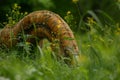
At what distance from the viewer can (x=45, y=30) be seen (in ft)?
18.9

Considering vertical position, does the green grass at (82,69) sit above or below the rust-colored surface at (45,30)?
below

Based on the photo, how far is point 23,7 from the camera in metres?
11.0

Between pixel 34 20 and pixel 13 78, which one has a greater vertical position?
pixel 34 20

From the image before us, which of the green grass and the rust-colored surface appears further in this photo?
the rust-colored surface

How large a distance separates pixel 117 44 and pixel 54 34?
65.6 inches

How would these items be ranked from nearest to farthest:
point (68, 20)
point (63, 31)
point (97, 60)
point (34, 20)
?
point (97, 60) < point (63, 31) < point (34, 20) < point (68, 20)

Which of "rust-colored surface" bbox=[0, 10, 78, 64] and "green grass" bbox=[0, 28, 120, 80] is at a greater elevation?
"rust-colored surface" bbox=[0, 10, 78, 64]

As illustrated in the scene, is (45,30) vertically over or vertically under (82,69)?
over

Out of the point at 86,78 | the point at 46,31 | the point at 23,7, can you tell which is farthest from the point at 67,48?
the point at 23,7

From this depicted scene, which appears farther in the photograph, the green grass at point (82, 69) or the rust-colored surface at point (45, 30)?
the rust-colored surface at point (45, 30)

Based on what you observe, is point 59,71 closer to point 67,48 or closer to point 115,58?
point 115,58

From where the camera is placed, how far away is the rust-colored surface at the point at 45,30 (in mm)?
5293

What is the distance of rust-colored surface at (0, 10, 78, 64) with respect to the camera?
529 cm

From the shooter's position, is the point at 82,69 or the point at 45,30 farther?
the point at 45,30
